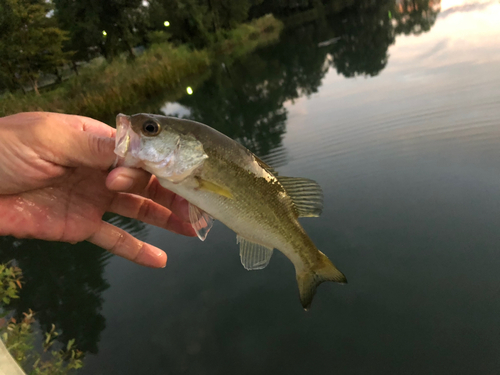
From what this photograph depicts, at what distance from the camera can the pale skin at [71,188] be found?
1.98m

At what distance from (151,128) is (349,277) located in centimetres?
354

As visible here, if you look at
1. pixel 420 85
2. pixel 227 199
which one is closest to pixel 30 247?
pixel 227 199

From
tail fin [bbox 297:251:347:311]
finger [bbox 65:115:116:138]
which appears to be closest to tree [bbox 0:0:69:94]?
finger [bbox 65:115:116:138]

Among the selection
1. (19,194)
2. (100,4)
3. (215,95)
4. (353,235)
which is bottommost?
(353,235)

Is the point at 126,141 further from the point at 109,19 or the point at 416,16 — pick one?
the point at 109,19

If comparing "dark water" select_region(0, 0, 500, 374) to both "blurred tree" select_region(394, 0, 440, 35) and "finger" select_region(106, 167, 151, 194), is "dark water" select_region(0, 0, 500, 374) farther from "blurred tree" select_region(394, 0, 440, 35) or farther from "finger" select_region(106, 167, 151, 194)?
"blurred tree" select_region(394, 0, 440, 35)

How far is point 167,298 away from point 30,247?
4165 mm

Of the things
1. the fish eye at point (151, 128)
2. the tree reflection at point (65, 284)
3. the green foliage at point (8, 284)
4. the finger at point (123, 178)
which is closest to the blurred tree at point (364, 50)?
the tree reflection at point (65, 284)

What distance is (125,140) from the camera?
6.09ft

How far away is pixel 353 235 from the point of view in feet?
16.4

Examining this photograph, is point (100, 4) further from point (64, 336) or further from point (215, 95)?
point (64, 336)

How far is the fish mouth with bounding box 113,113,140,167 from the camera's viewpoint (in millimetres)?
1848

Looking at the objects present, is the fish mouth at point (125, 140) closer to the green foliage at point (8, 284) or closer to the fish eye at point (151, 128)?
the fish eye at point (151, 128)

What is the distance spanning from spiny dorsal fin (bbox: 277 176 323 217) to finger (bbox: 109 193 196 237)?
1.06 metres
